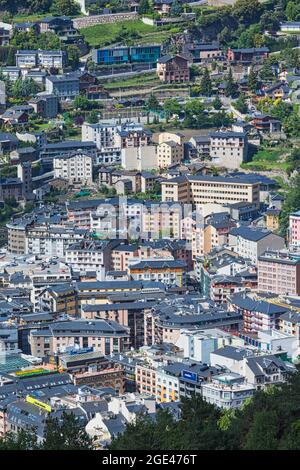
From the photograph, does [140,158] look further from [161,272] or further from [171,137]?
[161,272]

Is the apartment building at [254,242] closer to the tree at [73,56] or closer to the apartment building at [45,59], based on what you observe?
the apartment building at [45,59]

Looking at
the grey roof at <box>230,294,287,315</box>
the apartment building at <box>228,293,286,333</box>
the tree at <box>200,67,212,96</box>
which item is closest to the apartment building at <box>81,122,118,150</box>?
the tree at <box>200,67,212,96</box>

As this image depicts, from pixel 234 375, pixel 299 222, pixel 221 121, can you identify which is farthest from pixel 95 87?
pixel 234 375

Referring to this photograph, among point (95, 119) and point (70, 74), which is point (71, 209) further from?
point (70, 74)

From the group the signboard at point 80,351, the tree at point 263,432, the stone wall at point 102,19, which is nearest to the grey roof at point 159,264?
the signboard at point 80,351

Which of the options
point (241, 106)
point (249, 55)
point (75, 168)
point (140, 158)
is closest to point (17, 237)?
point (75, 168)

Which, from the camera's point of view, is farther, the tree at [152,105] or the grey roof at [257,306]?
the tree at [152,105]
